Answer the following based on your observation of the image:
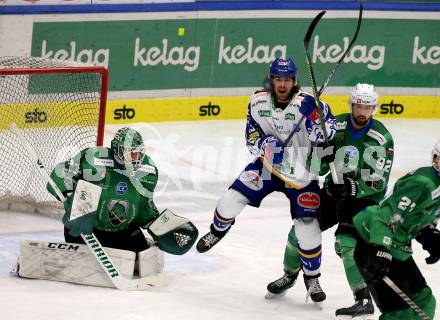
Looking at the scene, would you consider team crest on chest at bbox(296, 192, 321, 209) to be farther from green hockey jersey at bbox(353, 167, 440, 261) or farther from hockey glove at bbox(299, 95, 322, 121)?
green hockey jersey at bbox(353, 167, 440, 261)

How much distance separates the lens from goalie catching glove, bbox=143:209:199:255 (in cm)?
696

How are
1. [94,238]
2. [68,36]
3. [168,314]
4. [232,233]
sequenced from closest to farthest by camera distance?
[168,314]
[94,238]
[232,233]
[68,36]

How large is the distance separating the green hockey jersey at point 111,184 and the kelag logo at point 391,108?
17.7ft

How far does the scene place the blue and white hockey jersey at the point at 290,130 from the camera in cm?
670

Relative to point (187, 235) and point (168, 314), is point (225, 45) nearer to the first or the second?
point (187, 235)

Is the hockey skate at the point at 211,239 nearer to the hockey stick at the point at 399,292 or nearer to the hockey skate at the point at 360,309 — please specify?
the hockey skate at the point at 360,309

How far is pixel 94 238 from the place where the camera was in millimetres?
6719

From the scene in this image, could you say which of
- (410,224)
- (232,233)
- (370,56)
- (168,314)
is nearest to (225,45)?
(370,56)

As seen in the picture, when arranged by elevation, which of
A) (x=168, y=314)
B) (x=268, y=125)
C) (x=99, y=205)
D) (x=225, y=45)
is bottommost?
(x=168, y=314)

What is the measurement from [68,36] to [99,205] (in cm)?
388

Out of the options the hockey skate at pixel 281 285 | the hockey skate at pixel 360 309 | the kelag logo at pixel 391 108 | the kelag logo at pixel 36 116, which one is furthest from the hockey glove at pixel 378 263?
the kelag logo at pixel 391 108

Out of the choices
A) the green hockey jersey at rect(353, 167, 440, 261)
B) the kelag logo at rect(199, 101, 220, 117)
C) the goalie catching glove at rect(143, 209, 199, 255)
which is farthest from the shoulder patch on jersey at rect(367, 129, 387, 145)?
the kelag logo at rect(199, 101, 220, 117)

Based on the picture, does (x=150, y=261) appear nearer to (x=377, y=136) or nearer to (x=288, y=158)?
(x=288, y=158)

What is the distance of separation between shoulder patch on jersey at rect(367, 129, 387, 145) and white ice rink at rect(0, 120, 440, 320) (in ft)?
3.24
